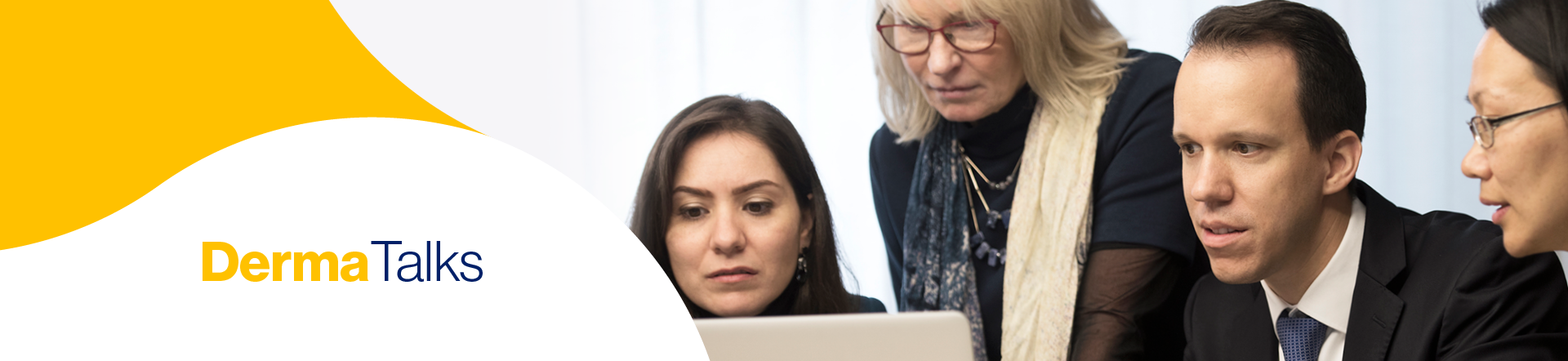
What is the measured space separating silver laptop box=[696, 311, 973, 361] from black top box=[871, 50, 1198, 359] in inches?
31.7

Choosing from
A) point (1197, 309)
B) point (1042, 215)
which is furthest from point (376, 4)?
point (1197, 309)

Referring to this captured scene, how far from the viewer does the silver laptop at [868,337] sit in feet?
2.60

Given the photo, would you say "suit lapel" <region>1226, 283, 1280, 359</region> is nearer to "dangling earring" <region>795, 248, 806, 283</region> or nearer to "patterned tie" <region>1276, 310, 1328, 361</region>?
"patterned tie" <region>1276, 310, 1328, 361</region>

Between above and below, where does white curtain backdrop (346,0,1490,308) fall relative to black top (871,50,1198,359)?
above

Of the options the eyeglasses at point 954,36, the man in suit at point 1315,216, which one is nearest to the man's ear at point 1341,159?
the man in suit at point 1315,216

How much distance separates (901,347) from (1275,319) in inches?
32.4

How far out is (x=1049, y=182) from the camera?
1582 millimetres

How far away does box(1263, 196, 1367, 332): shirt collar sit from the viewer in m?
1.28

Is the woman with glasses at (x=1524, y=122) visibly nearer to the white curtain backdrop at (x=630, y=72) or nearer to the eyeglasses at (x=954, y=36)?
the eyeglasses at (x=954, y=36)

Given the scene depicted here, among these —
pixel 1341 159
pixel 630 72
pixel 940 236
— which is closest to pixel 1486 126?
pixel 1341 159

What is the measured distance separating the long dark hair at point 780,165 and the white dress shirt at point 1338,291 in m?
0.70

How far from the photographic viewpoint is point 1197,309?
1.48 meters

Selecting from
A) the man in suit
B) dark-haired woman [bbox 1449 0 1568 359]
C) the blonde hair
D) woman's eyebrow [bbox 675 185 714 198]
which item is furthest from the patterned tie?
woman's eyebrow [bbox 675 185 714 198]

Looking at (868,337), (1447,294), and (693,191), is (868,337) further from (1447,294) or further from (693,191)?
(1447,294)
